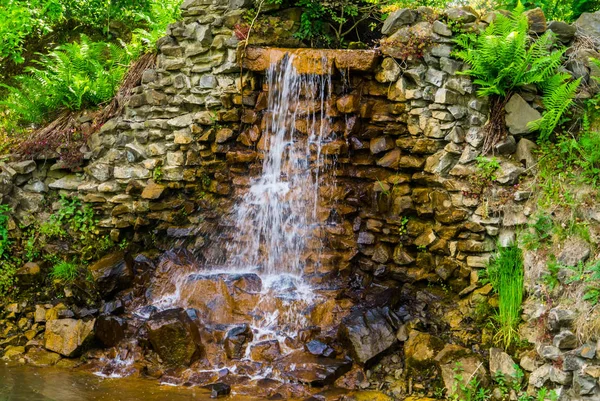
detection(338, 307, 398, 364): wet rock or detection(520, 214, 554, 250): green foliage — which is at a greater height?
detection(520, 214, 554, 250): green foliage

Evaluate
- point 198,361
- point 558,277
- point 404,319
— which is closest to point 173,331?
point 198,361

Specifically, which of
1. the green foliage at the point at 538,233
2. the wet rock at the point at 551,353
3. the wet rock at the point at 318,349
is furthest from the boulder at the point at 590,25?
the wet rock at the point at 318,349

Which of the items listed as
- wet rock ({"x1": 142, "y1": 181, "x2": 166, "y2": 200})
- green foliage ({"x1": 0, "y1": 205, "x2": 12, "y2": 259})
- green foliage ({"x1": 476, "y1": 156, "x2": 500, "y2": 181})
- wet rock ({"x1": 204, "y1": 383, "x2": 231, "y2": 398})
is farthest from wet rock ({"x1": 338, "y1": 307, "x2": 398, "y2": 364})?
green foliage ({"x1": 0, "y1": 205, "x2": 12, "y2": 259})

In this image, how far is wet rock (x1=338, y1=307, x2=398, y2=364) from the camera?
6547 mm

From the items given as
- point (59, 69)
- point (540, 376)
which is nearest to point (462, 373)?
point (540, 376)

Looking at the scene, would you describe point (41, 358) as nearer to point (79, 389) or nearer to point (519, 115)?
point (79, 389)

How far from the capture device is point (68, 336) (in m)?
7.30

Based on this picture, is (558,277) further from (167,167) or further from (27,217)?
(27,217)

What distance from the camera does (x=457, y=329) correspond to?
669cm

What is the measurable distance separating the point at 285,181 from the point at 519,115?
3.33 m

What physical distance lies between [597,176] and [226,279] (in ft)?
15.3

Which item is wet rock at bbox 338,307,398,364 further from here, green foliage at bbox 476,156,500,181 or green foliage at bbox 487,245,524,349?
green foliage at bbox 476,156,500,181

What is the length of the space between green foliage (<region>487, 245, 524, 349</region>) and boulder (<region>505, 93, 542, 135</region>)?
56.3 inches

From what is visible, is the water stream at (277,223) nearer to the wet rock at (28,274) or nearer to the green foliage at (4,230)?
the wet rock at (28,274)
